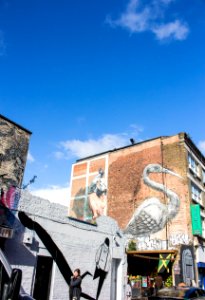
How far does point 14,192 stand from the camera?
998 centimetres

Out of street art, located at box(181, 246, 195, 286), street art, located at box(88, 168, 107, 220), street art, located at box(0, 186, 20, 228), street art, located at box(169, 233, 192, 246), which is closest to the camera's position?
street art, located at box(0, 186, 20, 228)

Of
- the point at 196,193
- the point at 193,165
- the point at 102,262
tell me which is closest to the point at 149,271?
the point at 196,193

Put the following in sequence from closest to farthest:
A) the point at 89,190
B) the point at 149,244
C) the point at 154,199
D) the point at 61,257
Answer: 1. the point at 61,257
2. the point at 149,244
3. the point at 154,199
4. the point at 89,190

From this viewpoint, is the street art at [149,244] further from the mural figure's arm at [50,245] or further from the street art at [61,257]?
the mural figure's arm at [50,245]

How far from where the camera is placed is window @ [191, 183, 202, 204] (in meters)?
24.2

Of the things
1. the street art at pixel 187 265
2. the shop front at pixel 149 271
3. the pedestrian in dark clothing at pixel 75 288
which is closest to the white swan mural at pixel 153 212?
the street art at pixel 187 265

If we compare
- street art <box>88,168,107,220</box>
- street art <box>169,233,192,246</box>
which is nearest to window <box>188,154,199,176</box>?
street art <box>169,233,192,246</box>

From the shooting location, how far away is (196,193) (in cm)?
2519

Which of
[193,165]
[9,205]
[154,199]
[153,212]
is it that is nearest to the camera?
[9,205]

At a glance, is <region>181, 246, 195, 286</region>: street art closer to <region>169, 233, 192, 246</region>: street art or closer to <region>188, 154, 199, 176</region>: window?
<region>169, 233, 192, 246</region>: street art

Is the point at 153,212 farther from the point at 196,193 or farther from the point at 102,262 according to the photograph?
the point at 102,262

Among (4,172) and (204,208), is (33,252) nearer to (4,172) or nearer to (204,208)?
(4,172)

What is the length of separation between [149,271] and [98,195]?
10348 mm

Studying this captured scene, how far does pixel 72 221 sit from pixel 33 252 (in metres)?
2.56
